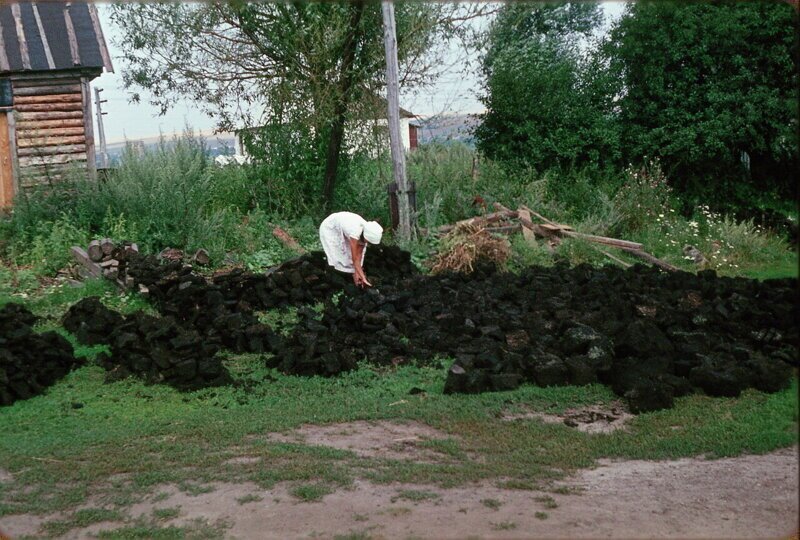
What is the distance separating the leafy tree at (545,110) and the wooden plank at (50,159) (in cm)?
910

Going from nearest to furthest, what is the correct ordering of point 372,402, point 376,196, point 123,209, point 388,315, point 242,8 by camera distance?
point 372,402, point 388,315, point 123,209, point 242,8, point 376,196

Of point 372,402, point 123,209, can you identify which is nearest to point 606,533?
point 372,402

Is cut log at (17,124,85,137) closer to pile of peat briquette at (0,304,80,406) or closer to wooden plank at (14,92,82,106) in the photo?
wooden plank at (14,92,82,106)

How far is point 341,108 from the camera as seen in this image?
1552cm

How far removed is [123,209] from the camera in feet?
43.0

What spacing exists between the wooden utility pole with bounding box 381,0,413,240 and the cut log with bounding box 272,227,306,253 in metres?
1.69

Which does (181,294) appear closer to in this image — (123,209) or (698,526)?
(123,209)

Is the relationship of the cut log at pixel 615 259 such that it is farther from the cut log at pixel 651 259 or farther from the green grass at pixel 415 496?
the green grass at pixel 415 496

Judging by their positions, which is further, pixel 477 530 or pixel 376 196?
pixel 376 196

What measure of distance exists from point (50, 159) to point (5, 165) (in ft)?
2.74

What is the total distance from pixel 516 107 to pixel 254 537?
15.8m

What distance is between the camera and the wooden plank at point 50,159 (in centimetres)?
1548

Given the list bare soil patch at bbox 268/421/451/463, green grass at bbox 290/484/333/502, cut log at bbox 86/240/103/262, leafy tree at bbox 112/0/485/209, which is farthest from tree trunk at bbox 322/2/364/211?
green grass at bbox 290/484/333/502

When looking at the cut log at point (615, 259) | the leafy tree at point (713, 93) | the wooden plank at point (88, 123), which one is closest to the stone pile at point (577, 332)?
the cut log at point (615, 259)
